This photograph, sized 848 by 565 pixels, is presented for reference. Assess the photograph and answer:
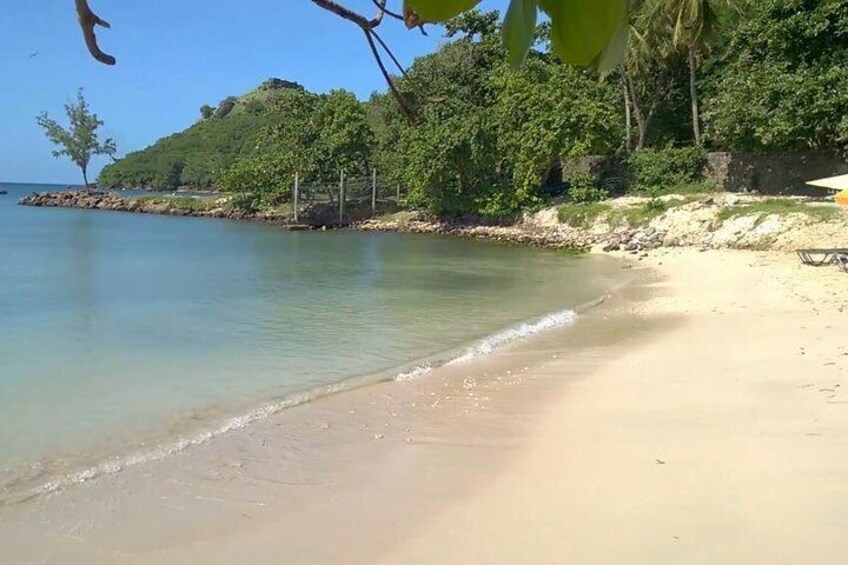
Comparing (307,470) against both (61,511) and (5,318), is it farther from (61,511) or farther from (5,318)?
(5,318)

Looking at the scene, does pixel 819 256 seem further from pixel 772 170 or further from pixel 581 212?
pixel 581 212

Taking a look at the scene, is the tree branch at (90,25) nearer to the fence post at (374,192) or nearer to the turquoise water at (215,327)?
the turquoise water at (215,327)

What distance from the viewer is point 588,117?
2792 cm

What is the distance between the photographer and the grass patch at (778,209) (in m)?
18.6

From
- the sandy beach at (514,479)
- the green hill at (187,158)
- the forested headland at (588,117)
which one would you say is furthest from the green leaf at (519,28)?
the green hill at (187,158)

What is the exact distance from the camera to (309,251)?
25.9 metres

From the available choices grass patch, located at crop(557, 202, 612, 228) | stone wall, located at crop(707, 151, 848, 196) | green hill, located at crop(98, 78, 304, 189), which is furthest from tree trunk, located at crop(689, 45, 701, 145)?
green hill, located at crop(98, 78, 304, 189)

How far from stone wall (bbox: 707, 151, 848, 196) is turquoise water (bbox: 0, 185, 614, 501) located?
783 centimetres

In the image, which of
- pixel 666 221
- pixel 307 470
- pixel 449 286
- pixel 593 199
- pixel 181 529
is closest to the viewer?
pixel 181 529

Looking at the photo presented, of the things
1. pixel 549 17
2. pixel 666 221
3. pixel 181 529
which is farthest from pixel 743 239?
pixel 549 17

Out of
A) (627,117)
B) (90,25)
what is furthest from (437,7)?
(627,117)

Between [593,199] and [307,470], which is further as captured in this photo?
[593,199]

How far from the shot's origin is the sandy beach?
13.2 ft

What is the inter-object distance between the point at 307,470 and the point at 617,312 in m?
8.01
